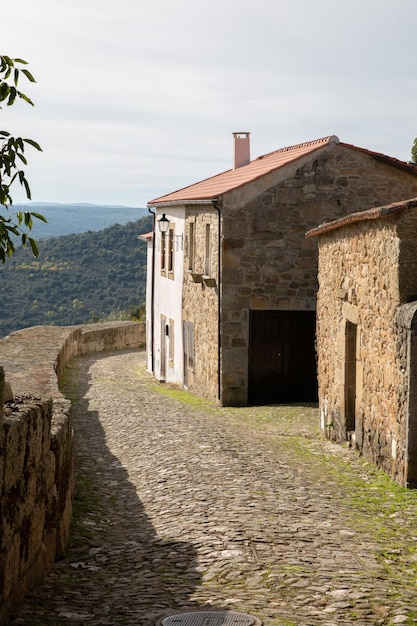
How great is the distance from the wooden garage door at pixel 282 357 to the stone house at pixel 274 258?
0.8 inches

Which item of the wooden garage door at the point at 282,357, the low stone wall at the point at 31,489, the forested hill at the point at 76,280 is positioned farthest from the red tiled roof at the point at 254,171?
the forested hill at the point at 76,280

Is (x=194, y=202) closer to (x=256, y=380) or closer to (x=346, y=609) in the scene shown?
(x=256, y=380)

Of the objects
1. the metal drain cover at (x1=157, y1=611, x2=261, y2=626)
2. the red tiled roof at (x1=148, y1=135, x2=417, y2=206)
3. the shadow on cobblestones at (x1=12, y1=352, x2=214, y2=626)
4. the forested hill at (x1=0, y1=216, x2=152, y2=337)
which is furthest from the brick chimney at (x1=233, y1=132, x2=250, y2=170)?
the forested hill at (x1=0, y1=216, x2=152, y2=337)

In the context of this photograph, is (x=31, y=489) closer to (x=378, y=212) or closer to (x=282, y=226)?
(x=378, y=212)

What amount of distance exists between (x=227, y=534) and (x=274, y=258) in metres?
11.6

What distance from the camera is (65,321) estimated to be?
2645 inches

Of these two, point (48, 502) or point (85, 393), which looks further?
point (85, 393)

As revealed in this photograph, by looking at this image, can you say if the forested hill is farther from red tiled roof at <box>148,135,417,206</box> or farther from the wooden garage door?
the wooden garage door

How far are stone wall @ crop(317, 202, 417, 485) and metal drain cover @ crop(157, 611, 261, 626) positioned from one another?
4.49 metres

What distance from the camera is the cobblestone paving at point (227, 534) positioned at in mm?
5699

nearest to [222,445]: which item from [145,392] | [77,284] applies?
[145,392]

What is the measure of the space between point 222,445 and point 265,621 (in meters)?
6.54

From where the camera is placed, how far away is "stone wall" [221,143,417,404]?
18.2m

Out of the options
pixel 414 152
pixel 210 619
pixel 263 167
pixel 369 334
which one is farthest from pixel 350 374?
pixel 414 152
